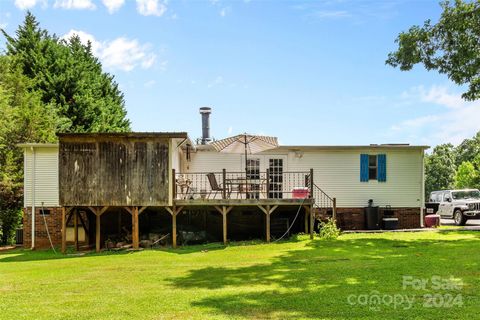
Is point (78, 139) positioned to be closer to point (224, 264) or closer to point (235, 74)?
point (224, 264)

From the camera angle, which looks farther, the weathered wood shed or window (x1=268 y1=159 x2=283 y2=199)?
window (x1=268 y1=159 x2=283 y2=199)

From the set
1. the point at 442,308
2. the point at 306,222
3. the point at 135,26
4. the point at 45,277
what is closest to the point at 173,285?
the point at 45,277

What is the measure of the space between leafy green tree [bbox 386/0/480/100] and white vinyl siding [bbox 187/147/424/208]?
337cm

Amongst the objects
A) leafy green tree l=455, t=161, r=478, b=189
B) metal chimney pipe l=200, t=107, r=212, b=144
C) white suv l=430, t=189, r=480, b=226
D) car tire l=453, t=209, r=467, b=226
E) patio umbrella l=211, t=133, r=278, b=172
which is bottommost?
car tire l=453, t=209, r=467, b=226

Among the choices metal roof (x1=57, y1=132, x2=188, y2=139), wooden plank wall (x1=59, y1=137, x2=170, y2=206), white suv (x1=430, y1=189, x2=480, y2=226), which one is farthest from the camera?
white suv (x1=430, y1=189, x2=480, y2=226)

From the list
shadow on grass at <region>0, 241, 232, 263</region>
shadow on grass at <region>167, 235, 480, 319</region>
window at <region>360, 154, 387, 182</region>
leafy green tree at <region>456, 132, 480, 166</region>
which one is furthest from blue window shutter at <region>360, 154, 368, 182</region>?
leafy green tree at <region>456, 132, 480, 166</region>

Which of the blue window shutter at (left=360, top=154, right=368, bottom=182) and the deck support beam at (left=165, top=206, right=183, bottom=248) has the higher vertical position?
the blue window shutter at (left=360, top=154, right=368, bottom=182)

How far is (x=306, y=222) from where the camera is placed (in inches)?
601

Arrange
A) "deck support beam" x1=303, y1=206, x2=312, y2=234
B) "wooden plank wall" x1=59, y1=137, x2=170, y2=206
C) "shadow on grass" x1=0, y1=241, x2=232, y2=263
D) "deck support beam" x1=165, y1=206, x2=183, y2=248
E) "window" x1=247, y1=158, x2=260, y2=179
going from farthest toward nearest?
"window" x1=247, y1=158, x2=260, y2=179 < "deck support beam" x1=303, y1=206, x2=312, y2=234 < "deck support beam" x1=165, y1=206, x2=183, y2=248 < "wooden plank wall" x1=59, y1=137, x2=170, y2=206 < "shadow on grass" x1=0, y1=241, x2=232, y2=263

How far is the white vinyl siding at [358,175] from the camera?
57.8 feet

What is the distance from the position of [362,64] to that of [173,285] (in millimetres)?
12607

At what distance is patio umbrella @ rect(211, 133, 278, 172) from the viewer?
14422 mm

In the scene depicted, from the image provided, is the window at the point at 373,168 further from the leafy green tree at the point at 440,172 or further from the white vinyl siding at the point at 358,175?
the leafy green tree at the point at 440,172

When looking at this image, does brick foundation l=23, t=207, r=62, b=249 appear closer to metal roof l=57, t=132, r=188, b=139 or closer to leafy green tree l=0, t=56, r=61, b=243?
leafy green tree l=0, t=56, r=61, b=243
